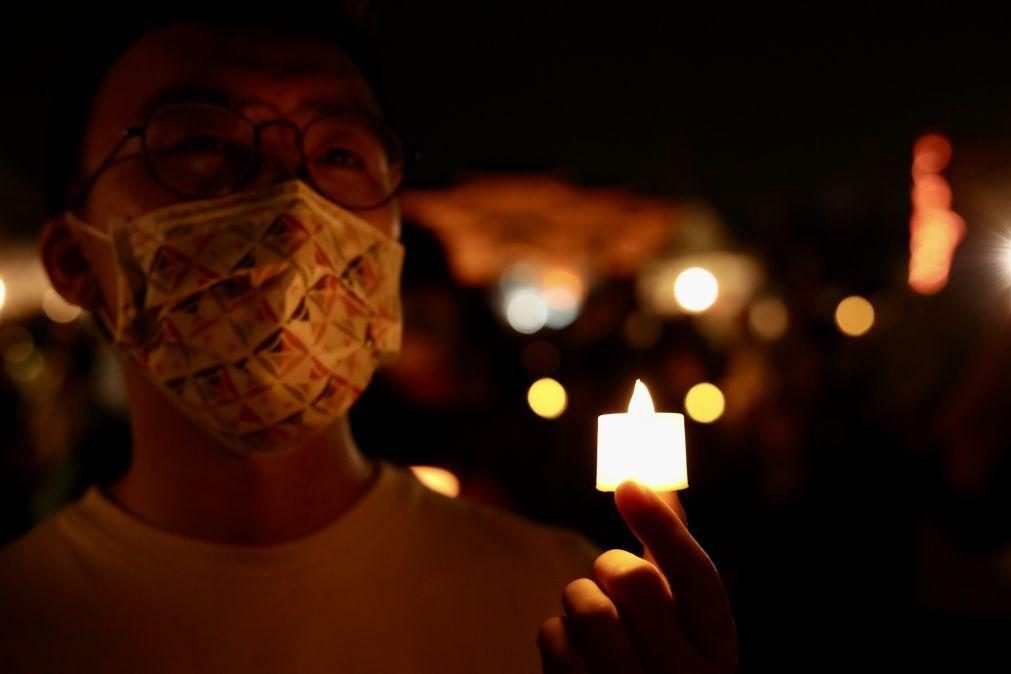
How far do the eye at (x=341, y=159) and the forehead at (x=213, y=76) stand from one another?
14 centimetres

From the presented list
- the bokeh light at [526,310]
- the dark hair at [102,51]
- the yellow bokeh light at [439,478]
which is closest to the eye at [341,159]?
the dark hair at [102,51]

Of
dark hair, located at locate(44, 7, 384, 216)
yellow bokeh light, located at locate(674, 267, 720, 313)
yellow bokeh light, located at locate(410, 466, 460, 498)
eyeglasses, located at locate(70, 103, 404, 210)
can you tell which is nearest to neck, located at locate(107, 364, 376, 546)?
eyeglasses, located at locate(70, 103, 404, 210)

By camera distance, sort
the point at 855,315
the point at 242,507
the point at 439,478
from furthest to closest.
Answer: the point at 855,315
the point at 439,478
the point at 242,507

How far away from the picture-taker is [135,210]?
244 cm

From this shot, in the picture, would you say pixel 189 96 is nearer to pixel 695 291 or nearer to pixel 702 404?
pixel 702 404

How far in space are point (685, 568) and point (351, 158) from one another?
170 cm

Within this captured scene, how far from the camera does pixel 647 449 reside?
155cm

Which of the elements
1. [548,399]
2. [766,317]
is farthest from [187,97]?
[766,317]

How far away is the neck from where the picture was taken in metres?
2.40

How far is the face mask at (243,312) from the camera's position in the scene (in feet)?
7.55

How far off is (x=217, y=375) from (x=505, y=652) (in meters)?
1.11

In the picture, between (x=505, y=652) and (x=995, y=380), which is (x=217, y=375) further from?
(x=995, y=380)

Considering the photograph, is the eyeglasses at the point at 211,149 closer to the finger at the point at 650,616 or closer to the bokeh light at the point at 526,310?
the finger at the point at 650,616

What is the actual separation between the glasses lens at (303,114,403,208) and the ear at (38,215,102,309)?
769mm
